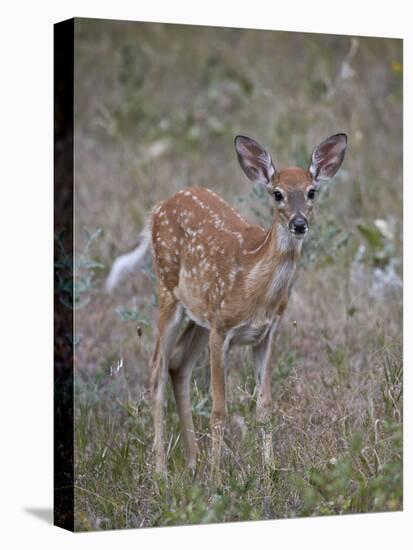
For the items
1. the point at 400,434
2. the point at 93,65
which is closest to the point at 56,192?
the point at 400,434

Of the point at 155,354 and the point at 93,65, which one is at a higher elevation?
the point at 93,65

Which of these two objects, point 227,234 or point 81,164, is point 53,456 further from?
point 81,164

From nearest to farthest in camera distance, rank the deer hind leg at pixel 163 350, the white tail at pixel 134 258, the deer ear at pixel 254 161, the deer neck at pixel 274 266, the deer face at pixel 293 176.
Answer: the deer face at pixel 293 176
the deer neck at pixel 274 266
the deer ear at pixel 254 161
the deer hind leg at pixel 163 350
the white tail at pixel 134 258

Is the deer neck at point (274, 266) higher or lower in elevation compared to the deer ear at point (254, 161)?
lower

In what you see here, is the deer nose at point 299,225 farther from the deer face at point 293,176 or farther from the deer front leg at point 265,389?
the deer front leg at point 265,389

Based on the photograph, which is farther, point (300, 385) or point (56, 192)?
point (300, 385)

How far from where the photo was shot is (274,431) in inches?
304

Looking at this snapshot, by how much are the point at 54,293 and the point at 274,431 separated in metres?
1.36

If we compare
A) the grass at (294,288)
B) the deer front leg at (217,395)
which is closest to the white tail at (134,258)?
the grass at (294,288)

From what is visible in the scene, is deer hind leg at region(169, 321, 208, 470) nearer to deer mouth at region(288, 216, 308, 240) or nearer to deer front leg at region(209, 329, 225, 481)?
deer front leg at region(209, 329, 225, 481)

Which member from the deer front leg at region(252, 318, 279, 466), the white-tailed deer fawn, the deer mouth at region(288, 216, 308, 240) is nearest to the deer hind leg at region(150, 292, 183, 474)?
the white-tailed deer fawn

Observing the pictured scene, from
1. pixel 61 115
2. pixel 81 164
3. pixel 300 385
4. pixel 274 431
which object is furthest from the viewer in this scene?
pixel 81 164

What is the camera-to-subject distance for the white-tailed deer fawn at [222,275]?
24.4 ft

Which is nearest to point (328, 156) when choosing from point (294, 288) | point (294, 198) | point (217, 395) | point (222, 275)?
point (294, 198)
